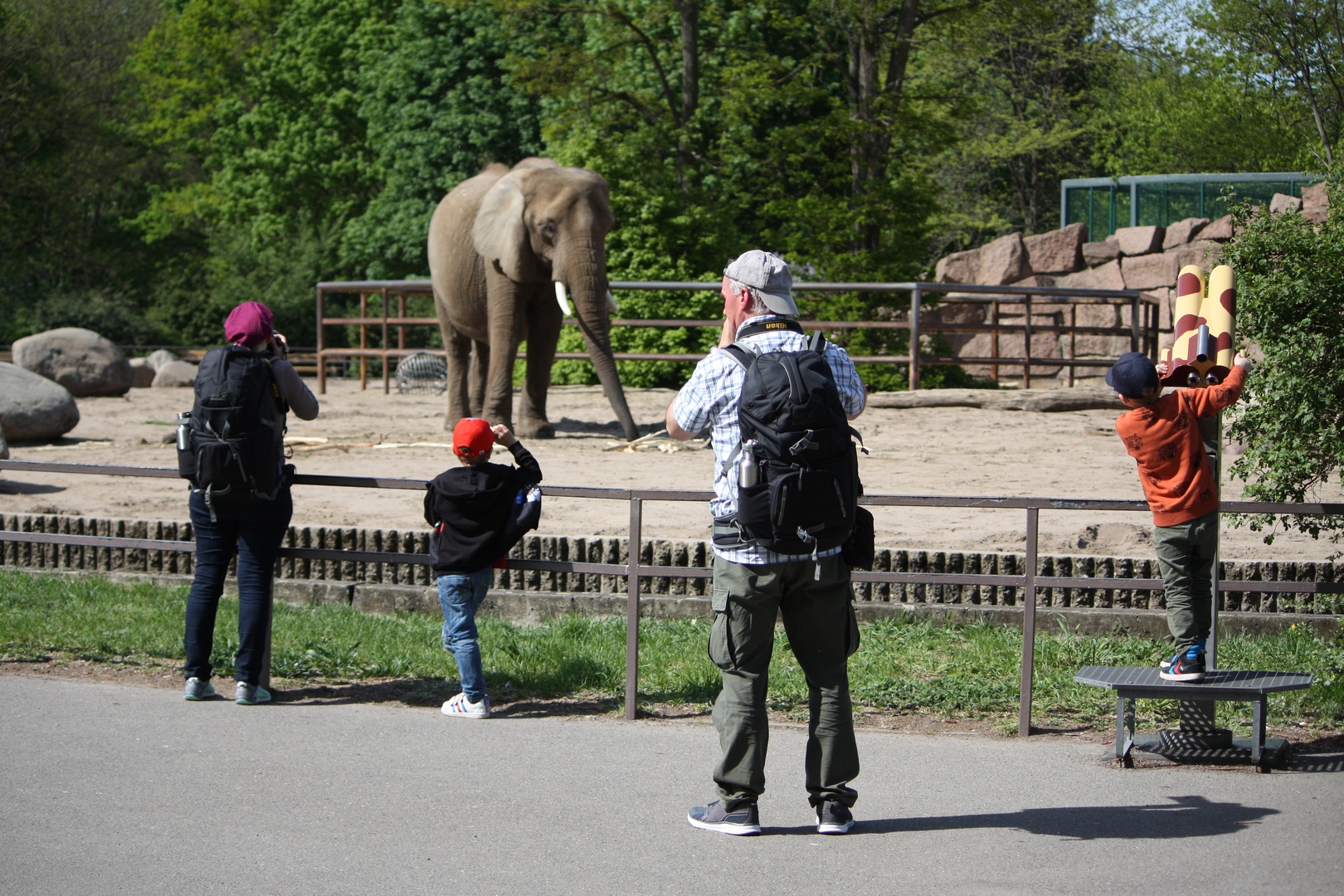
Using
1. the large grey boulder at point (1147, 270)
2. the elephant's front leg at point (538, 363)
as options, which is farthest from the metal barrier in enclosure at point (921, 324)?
the large grey boulder at point (1147, 270)

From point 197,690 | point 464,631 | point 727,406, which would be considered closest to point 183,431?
point 197,690

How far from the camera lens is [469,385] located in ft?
54.3

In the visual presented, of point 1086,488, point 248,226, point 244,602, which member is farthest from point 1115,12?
point 244,602

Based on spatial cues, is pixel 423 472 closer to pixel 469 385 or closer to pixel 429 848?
pixel 469 385

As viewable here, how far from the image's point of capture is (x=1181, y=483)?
533 cm

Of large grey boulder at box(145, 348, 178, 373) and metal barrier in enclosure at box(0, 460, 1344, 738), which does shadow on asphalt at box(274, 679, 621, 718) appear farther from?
large grey boulder at box(145, 348, 178, 373)

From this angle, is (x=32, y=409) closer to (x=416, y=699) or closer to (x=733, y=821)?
(x=416, y=699)

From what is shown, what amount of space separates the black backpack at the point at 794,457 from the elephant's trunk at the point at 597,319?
9.83 m

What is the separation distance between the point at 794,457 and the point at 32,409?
12.8 metres

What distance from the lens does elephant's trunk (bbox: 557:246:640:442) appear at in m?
14.0

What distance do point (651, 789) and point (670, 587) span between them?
3.51 metres

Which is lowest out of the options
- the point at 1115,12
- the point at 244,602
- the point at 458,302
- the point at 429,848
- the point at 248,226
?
the point at 429,848

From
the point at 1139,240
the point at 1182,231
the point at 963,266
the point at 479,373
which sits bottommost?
the point at 479,373

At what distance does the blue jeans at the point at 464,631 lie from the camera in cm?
588
